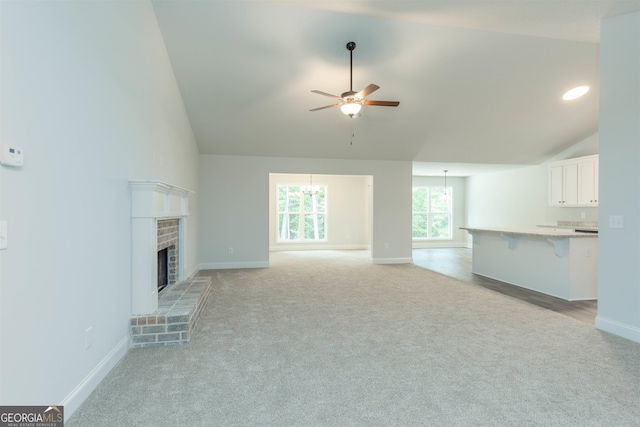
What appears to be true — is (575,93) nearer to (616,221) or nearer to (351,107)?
(616,221)

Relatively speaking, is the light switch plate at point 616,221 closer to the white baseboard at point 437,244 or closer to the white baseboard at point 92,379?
the white baseboard at point 92,379

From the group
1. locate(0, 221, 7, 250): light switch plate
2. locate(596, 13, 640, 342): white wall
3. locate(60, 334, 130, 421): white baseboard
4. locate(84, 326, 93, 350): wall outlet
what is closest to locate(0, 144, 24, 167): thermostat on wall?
locate(0, 221, 7, 250): light switch plate

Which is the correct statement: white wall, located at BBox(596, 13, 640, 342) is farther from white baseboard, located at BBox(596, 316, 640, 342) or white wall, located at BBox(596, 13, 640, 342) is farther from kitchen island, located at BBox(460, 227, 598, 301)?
kitchen island, located at BBox(460, 227, 598, 301)

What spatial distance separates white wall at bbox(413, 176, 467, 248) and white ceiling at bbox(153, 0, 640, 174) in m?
3.96

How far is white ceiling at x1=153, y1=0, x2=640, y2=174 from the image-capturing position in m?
3.43

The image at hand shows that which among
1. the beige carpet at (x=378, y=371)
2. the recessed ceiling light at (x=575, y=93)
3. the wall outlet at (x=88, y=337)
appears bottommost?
A: the beige carpet at (x=378, y=371)

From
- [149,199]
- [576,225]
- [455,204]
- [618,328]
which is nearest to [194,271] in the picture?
[149,199]

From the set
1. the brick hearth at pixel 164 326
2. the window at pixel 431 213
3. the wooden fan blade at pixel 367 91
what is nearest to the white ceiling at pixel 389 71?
the wooden fan blade at pixel 367 91

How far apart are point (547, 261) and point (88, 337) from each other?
17.6 ft

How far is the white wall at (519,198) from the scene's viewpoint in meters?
7.04

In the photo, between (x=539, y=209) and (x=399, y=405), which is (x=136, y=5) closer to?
(x=399, y=405)

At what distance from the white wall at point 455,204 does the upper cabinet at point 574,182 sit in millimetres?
3737

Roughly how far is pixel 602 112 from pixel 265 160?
529 centimetres

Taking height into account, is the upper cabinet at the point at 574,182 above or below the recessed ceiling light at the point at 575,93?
below
